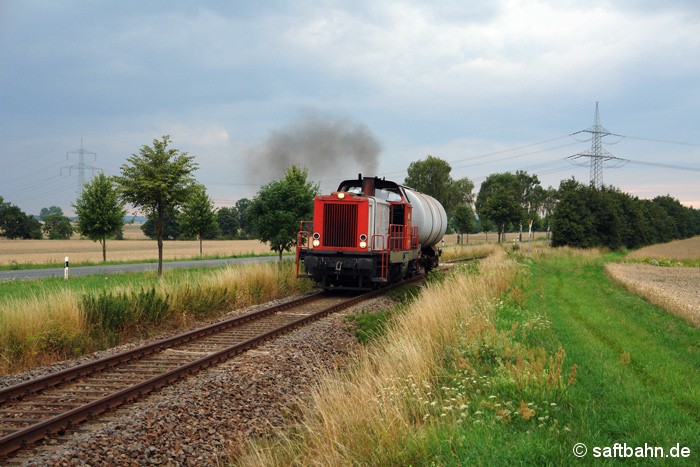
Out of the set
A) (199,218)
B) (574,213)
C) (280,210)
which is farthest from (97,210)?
(574,213)

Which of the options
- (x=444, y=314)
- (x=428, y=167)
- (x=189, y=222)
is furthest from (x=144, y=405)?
(x=428, y=167)

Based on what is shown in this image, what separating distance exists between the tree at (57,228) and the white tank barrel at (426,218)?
85.6 m

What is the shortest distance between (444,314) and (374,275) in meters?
6.64

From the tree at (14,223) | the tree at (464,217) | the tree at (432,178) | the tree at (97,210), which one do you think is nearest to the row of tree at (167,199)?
the tree at (97,210)

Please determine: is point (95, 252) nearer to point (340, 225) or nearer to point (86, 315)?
point (340, 225)

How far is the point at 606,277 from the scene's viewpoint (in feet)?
82.0

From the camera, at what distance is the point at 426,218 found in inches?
855

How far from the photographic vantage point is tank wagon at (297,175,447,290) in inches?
646

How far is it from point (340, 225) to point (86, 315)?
26.2 feet

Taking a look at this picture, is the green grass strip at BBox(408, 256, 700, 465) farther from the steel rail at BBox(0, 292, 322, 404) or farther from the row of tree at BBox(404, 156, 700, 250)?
the row of tree at BBox(404, 156, 700, 250)

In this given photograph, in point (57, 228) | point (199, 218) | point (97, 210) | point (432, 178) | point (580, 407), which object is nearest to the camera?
point (580, 407)

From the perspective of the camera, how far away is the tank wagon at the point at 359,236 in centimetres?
1641

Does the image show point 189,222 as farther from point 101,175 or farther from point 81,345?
point 81,345

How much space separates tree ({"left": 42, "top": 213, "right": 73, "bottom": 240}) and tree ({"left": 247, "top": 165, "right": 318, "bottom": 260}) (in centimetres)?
8105
